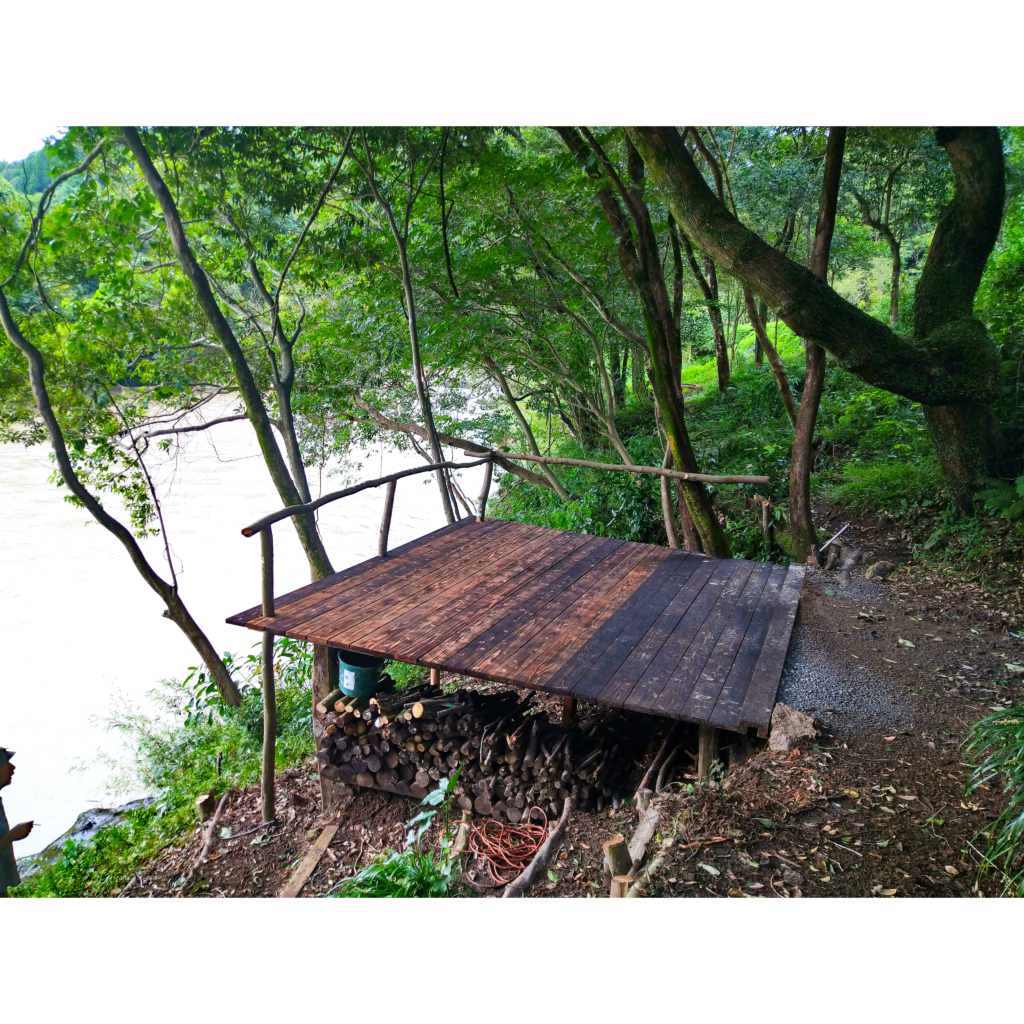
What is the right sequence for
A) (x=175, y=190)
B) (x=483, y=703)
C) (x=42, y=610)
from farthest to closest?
(x=42, y=610), (x=175, y=190), (x=483, y=703)

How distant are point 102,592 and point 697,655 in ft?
34.7

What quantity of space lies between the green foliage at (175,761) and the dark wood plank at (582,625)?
117 inches

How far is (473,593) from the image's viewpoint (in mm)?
3709

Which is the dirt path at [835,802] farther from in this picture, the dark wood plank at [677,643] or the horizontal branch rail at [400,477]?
the horizontal branch rail at [400,477]

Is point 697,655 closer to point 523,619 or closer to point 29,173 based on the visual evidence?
point 523,619

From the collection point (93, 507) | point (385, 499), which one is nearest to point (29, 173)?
point (93, 507)

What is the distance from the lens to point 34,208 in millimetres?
5512

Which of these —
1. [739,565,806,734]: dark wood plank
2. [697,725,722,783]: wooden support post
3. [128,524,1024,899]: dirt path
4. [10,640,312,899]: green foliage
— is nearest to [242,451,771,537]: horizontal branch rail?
[739,565,806,734]: dark wood plank

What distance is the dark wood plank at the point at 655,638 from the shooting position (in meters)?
2.76

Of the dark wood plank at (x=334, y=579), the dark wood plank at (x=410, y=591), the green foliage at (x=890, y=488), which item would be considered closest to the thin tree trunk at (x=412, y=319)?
the dark wood plank at (x=334, y=579)

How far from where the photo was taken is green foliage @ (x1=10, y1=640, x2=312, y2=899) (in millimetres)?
4223

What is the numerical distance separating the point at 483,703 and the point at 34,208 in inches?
226
